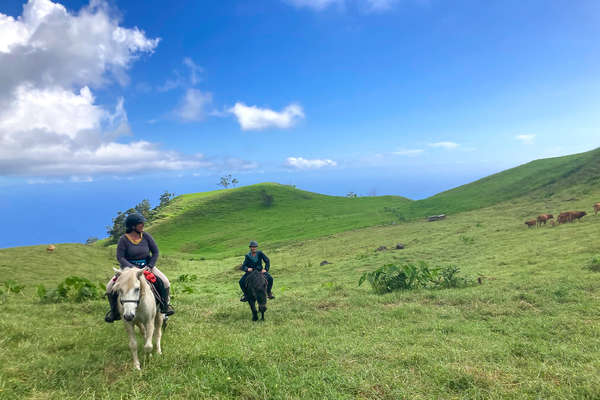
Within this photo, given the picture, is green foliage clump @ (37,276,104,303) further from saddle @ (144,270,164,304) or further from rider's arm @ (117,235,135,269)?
rider's arm @ (117,235,135,269)

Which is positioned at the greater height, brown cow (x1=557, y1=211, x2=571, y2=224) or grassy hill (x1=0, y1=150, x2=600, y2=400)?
brown cow (x1=557, y1=211, x2=571, y2=224)

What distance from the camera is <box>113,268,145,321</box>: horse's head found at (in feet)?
20.5

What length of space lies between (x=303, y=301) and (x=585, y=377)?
31.1 feet

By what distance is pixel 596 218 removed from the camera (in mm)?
24516

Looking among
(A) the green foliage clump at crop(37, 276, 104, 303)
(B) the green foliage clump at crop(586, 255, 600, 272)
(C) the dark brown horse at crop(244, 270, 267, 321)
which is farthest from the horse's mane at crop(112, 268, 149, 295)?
(B) the green foliage clump at crop(586, 255, 600, 272)

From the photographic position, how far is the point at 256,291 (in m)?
11.1

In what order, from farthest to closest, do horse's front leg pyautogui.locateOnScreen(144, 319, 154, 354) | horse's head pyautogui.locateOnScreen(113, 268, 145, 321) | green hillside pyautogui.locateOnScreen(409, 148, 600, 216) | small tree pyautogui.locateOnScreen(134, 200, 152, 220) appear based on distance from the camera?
small tree pyautogui.locateOnScreen(134, 200, 152, 220) < green hillside pyautogui.locateOnScreen(409, 148, 600, 216) < horse's front leg pyautogui.locateOnScreen(144, 319, 154, 354) < horse's head pyautogui.locateOnScreen(113, 268, 145, 321)

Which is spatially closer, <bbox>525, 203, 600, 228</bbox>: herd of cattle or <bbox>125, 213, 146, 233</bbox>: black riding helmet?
<bbox>125, 213, 146, 233</bbox>: black riding helmet

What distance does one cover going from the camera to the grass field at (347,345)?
532 cm

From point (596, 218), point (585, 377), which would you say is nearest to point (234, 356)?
point (585, 377)

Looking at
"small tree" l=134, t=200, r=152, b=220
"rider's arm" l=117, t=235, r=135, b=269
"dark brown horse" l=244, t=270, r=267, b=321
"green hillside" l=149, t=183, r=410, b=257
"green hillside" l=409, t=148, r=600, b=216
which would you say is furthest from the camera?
"small tree" l=134, t=200, r=152, b=220

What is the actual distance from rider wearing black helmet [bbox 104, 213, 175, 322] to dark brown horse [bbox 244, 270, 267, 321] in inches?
134

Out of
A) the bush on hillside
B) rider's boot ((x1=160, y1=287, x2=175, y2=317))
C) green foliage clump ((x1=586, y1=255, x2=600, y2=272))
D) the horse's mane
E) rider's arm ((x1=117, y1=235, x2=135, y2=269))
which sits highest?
the bush on hillside

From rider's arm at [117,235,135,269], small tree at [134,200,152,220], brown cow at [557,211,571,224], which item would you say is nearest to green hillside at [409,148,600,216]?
brown cow at [557,211,571,224]
